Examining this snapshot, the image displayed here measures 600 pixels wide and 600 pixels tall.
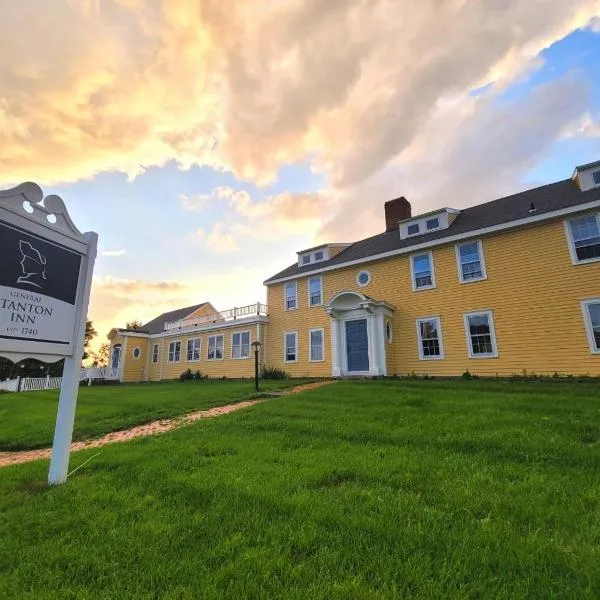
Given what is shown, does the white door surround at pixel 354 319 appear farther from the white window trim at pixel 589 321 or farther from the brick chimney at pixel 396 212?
the white window trim at pixel 589 321

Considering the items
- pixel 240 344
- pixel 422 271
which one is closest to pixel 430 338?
pixel 422 271

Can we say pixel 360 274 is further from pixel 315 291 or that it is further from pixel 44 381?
pixel 44 381

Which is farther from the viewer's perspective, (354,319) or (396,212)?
(396,212)

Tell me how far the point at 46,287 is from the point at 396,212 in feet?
64.5

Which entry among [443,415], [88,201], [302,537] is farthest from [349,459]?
[88,201]

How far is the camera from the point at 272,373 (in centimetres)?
2022

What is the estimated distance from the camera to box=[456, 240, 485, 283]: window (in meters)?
14.7

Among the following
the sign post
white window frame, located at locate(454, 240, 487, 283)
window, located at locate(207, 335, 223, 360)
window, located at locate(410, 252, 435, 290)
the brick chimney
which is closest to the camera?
the sign post

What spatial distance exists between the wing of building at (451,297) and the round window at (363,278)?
0.23 ft

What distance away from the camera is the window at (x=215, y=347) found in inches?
951

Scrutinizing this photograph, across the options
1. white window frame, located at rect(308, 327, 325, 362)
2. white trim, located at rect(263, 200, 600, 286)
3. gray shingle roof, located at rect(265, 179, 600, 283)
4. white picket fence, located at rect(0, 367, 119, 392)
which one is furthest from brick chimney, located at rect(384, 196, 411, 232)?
white picket fence, located at rect(0, 367, 119, 392)

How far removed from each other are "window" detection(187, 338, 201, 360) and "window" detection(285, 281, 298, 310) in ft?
28.7

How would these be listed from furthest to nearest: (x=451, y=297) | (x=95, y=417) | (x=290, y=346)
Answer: (x=290, y=346), (x=451, y=297), (x=95, y=417)

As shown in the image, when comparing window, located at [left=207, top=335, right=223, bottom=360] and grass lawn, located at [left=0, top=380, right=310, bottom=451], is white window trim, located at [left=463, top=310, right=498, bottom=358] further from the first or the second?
window, located at [left=207, top=335, right=223, bottom=360]
